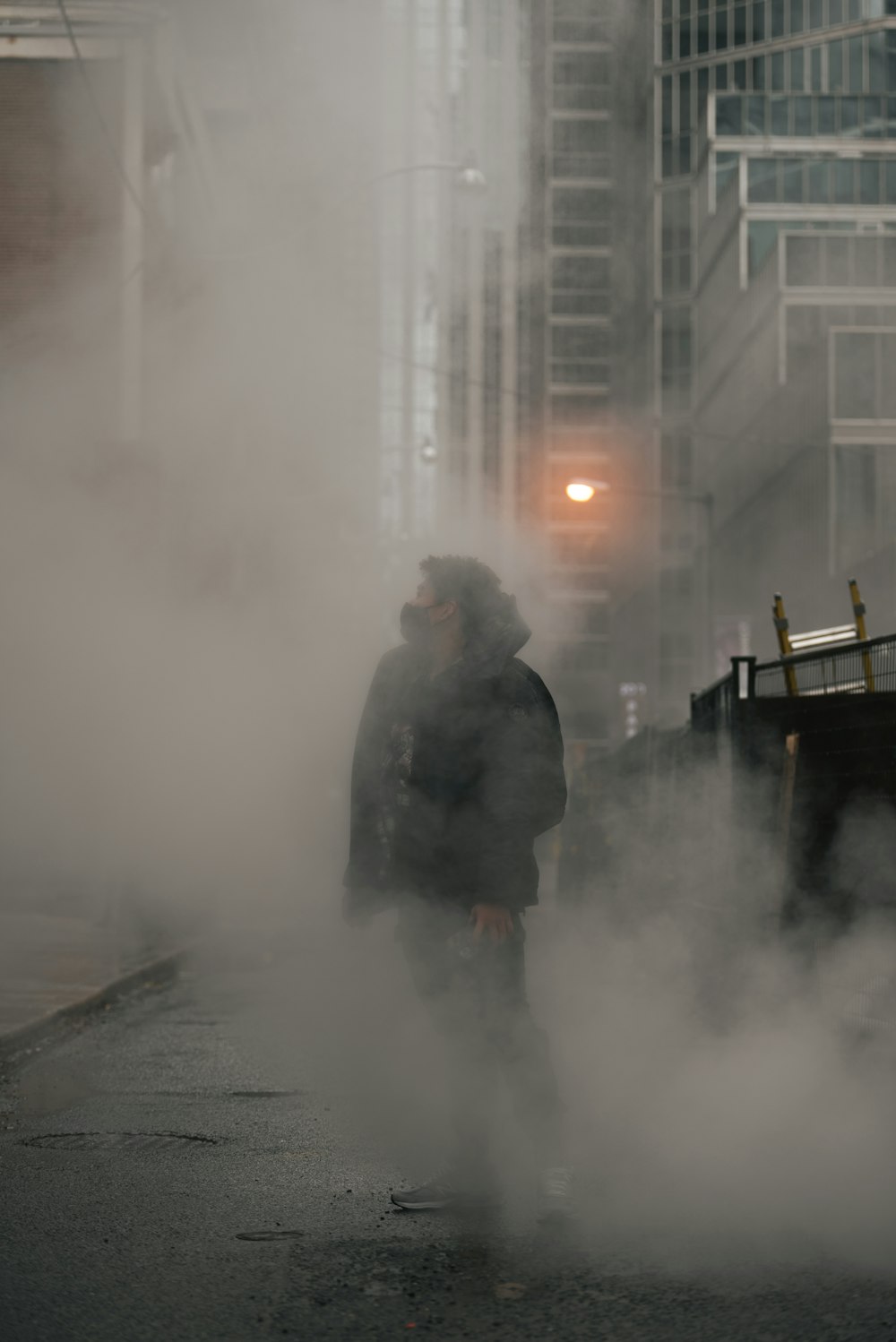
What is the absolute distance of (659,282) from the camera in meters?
55.8

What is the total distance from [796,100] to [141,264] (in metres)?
35.5

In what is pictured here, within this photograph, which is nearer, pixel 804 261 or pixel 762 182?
pixel 804 261

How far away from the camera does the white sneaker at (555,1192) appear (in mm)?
2648

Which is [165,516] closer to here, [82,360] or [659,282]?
[82,360]

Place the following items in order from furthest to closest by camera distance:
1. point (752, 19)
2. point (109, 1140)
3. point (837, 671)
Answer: point (752, 19) → point (837, 671) → point (109, 1140)

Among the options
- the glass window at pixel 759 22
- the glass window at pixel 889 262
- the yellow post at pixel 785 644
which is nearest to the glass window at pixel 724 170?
the glass window at pixel 889 262

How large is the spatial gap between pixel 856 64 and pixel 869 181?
3.89 meters

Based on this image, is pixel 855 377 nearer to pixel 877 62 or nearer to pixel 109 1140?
pixel 877 62

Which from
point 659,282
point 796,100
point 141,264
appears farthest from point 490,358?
point 659,282

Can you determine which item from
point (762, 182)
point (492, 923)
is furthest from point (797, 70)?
point (492, 923)

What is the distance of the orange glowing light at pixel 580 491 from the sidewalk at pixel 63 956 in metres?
5.82

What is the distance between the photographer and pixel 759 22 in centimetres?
3412

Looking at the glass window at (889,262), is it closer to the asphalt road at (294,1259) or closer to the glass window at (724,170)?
the glass window at (724,170)

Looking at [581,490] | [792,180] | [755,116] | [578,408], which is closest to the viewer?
[581,490]
